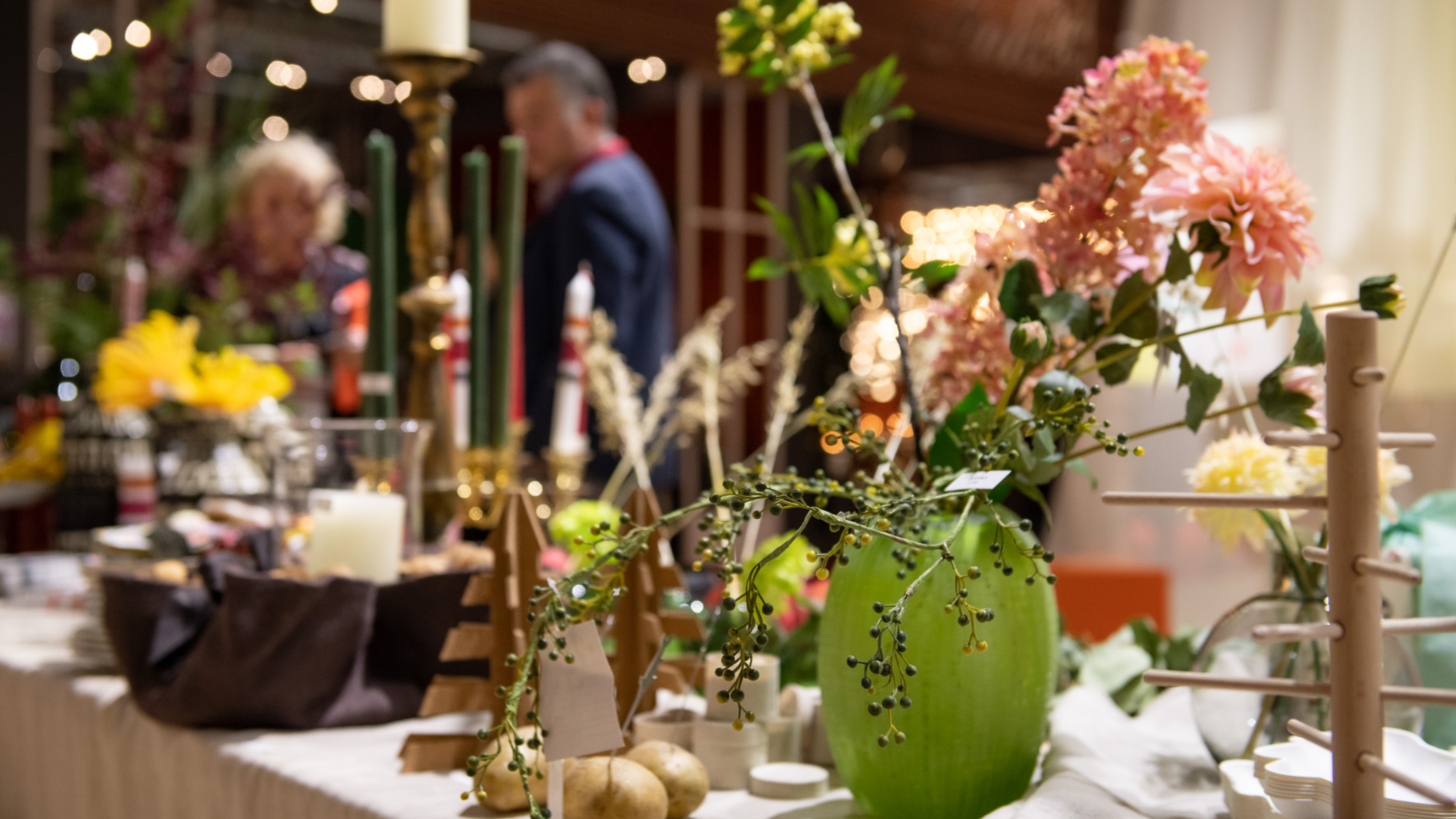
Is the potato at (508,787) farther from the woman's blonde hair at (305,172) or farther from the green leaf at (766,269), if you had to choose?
the woman's blonde hair at (305,172)

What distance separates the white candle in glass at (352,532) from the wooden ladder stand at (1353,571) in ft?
2.12

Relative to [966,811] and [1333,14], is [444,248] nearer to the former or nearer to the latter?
[966,811]

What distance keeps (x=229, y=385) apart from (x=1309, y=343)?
3.70 feet

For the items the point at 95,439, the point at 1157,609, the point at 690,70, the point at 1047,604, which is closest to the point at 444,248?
the point at 95,439

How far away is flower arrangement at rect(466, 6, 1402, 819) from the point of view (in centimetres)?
65

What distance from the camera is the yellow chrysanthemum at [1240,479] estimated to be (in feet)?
2.62

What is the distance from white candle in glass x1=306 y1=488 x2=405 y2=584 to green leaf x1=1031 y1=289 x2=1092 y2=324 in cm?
57

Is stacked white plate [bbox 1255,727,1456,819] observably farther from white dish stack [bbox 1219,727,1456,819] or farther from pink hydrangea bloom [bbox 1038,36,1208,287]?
pink hydrangea bloom [bbox 1038,36,1208,287]

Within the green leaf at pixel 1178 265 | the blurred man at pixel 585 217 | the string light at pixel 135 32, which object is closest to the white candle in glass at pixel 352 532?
the green leaf at pixel 1178 265

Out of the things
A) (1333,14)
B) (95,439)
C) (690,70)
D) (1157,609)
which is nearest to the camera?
(95,439)

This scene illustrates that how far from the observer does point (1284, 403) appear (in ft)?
2.35

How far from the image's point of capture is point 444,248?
4.04 feet

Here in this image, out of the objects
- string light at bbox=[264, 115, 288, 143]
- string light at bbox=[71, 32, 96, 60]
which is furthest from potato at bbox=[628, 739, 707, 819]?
string light at bbox=[264, 115, 288, 143]

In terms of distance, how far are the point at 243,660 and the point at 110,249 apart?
130 cm
